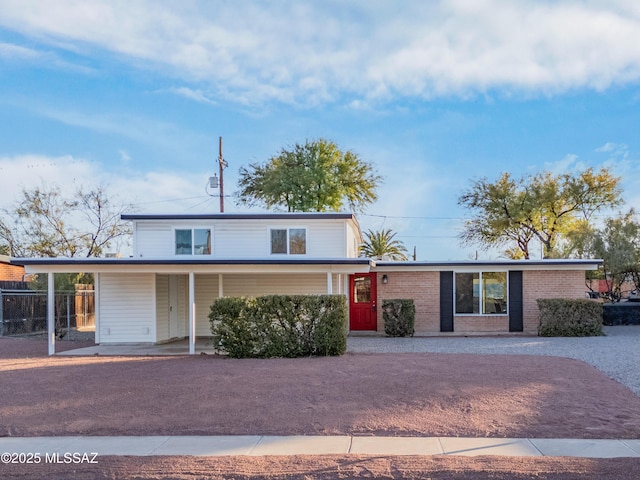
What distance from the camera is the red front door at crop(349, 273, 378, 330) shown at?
63.4 ft

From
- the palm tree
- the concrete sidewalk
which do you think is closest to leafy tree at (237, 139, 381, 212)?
the palm tree

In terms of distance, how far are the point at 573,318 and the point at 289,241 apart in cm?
943

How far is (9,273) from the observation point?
2967 centimetres

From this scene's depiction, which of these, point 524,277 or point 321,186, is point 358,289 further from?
point 321,186

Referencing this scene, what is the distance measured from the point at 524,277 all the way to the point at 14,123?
20469mm

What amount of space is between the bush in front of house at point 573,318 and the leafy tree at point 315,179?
726 inches

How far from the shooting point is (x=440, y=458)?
5691 mm

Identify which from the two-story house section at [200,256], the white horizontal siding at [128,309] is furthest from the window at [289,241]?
the white horizontal siding at [128,309]

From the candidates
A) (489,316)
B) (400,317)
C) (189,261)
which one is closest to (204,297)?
(189,261)

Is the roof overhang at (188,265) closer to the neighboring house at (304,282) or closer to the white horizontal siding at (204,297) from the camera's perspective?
the neighboring house at (304,282)

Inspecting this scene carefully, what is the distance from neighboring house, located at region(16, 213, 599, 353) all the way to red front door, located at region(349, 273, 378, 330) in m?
0.04

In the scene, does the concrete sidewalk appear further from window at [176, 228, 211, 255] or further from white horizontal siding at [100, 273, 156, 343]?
window at [176, 228, 211, 255]

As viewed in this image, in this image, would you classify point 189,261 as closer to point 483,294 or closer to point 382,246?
point 483,294

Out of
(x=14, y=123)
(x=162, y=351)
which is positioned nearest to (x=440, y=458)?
(x=162, y=351)
